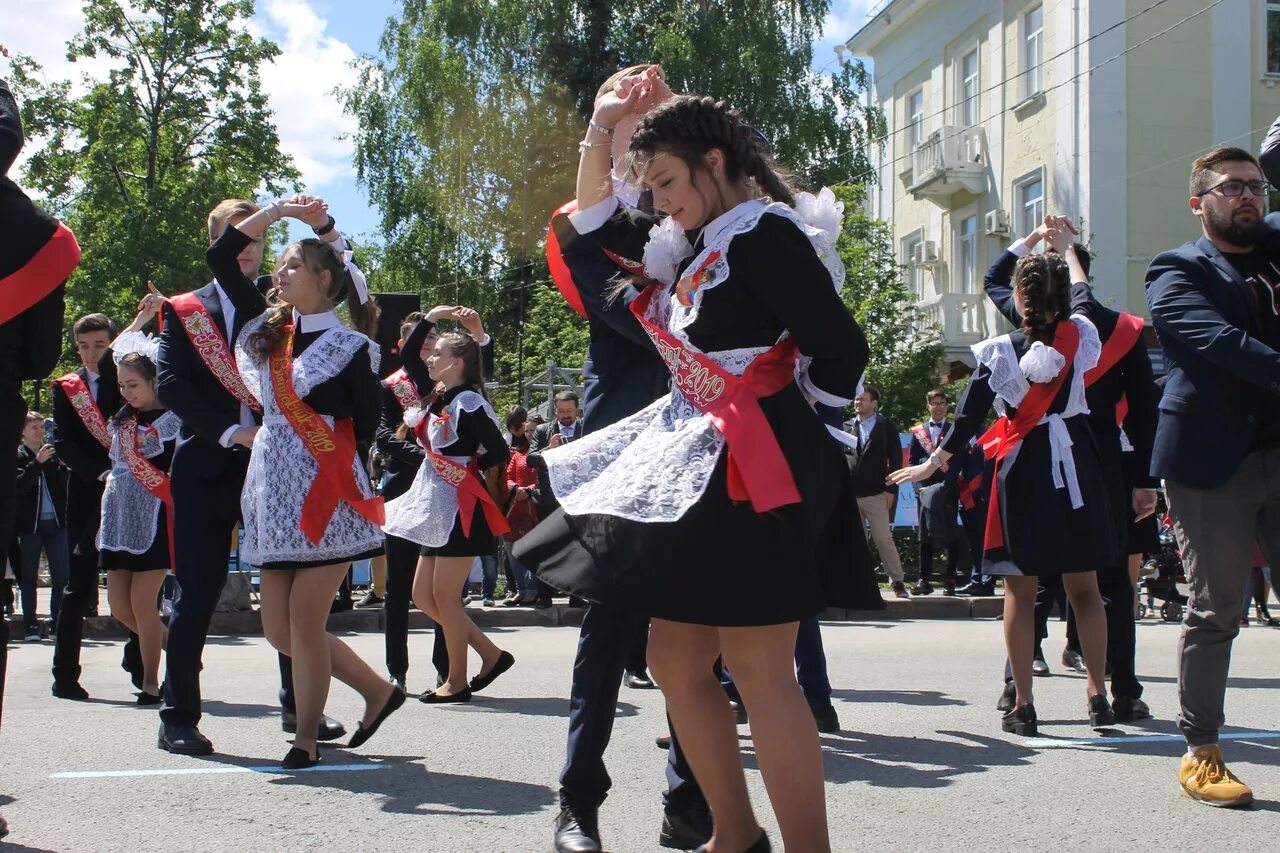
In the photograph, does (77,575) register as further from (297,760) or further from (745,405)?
(745,405)

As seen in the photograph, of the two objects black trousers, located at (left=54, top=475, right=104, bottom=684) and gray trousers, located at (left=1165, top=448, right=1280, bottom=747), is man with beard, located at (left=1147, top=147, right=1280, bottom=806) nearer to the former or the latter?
gray trousers, located at (left=1165, top=448, right=1280, bottom=747)

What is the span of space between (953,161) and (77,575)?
2396 centimetres


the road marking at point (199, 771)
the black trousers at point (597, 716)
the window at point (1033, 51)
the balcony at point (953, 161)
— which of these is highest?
the window at point (1033, 51)

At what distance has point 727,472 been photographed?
3.14 m

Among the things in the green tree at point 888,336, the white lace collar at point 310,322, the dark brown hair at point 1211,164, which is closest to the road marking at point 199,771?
the white lace collar at point 310,322

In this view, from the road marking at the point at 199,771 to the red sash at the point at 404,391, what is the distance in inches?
123

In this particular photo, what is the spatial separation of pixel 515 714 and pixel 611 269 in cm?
341

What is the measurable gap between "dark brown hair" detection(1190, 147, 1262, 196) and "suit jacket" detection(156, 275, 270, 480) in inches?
138

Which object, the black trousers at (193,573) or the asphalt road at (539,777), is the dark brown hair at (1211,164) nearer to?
the asphalt road at (539,777)

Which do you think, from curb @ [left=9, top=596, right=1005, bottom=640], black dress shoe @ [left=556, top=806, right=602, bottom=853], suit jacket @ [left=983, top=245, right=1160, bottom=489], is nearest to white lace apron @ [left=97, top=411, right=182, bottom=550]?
black dress shoe @ [left=556, top=806, right=602, bottom=853]

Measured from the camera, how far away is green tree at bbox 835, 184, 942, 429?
20.9 metres

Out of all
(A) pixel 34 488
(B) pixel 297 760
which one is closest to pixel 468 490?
(B) pixel 297 760

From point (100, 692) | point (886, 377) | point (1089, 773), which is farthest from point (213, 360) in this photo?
point (886, 377)

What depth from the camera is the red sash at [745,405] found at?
3.08m
